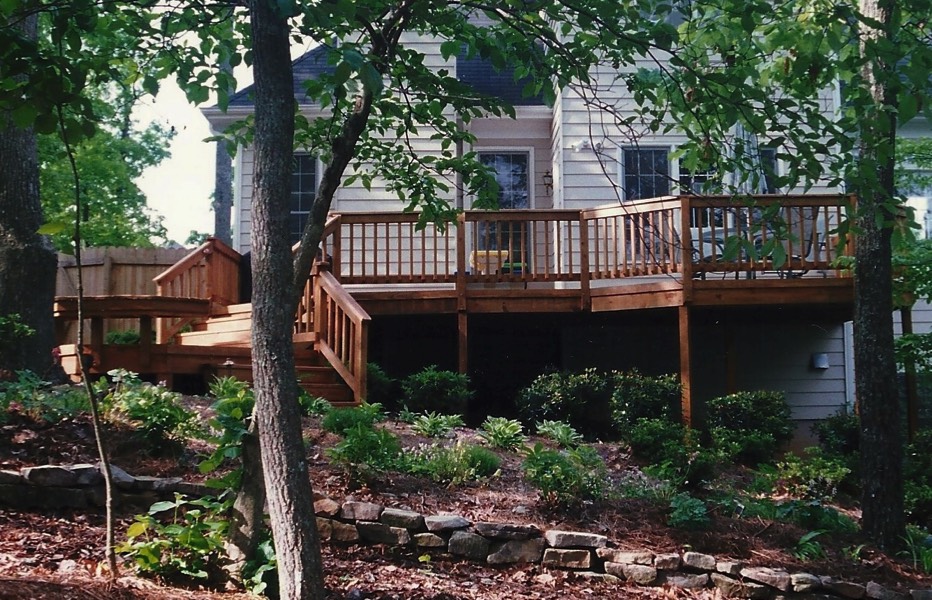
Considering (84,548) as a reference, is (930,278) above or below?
above

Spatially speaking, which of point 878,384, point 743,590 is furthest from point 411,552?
point 878,384

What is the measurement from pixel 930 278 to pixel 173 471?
7.19 metres

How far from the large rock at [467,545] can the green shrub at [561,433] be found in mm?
2341

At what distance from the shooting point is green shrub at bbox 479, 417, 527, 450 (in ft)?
24.8

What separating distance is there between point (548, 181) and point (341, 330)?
17.1 feet

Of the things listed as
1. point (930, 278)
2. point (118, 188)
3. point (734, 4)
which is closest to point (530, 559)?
point (734, 4)

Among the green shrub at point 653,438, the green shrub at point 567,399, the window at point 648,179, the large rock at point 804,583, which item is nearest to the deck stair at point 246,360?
the green shrub at point 567,399

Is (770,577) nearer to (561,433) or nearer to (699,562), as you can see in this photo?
(699,562)

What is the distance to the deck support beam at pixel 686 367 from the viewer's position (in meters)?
8.98

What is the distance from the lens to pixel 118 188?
23.4 metres

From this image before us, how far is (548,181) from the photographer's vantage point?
524 inches

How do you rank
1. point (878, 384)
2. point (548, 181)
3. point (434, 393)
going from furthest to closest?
1. point (548, 181)
2. point (434, 393)
3. point (878, 384)

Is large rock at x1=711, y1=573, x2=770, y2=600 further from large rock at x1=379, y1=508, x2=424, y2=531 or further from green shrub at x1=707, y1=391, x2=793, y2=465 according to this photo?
green shrub at x1=707, y1=391, x2=793, y2=465

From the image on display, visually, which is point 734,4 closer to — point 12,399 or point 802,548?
point 802,548
